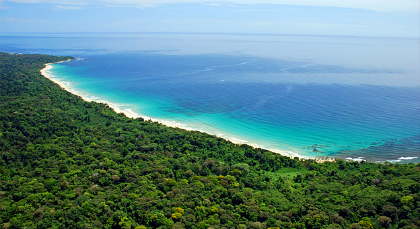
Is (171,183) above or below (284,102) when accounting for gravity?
below

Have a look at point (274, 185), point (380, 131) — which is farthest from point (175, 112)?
point (380, 131)

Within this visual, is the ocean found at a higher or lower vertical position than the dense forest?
higher

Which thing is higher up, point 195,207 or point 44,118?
point 44,118

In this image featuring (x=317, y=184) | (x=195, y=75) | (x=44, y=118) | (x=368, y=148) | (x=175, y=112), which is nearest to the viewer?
(x=317, y=184)

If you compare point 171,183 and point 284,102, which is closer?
point 171,183

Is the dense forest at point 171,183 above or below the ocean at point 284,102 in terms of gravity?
below

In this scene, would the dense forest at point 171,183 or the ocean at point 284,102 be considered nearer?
the dense forest at point 171,183

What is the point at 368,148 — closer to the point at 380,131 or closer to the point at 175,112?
the point at 380,131

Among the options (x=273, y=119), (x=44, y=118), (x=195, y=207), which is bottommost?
(x=195, y=207)
